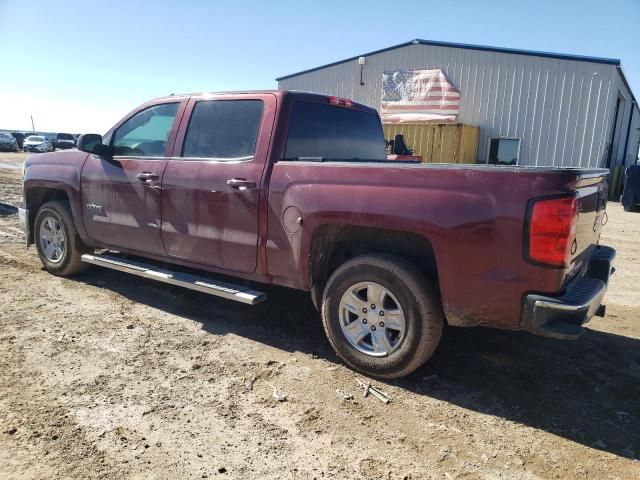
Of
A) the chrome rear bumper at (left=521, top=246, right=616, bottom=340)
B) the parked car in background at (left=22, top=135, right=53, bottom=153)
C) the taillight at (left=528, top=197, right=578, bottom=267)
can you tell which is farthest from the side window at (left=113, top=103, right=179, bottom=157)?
the parked car in background at (left=22, top=135, right=53, bottom=153)

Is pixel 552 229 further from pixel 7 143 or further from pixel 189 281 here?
pixel 7 143

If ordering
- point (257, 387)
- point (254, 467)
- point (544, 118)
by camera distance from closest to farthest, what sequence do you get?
point (254, 467), point (257, 387), point (544, 118)

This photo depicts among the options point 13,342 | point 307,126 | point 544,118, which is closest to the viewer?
point 13,342

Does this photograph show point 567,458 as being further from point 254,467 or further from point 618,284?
point 618,284

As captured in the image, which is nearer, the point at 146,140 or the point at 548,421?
the point at 548,421

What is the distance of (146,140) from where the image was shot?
15.4 ft

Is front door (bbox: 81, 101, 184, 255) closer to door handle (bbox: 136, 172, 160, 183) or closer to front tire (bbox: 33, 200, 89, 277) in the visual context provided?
door handle (bbox: 136, 172, 160, 183)

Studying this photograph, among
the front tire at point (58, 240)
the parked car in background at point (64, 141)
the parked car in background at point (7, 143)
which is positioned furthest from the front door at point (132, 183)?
the parked car in background at point (7, 143)

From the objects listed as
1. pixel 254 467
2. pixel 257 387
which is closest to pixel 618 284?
pixel 257 387

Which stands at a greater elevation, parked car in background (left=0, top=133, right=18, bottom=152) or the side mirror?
the side mirror

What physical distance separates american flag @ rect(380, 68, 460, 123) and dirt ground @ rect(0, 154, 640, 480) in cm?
1615

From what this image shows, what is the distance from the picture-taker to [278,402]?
3057 millimetres

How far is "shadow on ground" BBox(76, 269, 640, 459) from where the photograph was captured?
9.70 feet

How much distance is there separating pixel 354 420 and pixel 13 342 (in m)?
2.73
